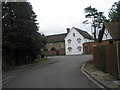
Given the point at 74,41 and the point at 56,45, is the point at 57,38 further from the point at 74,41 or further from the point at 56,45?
the point at 74,41

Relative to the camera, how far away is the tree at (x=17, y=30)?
25938mm

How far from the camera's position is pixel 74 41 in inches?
2817

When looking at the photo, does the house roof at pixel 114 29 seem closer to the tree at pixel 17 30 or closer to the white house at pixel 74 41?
the tree at pixel 17 30

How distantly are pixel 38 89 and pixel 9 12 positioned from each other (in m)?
19.1

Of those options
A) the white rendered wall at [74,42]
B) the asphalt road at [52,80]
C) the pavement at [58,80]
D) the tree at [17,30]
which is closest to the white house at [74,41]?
the white rendered wall at [74,42]

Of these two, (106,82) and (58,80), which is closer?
(106,82)

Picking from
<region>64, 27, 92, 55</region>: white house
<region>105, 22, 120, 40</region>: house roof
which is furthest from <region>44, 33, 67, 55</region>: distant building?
<region>105, 22, 120, 40</region>: house roof

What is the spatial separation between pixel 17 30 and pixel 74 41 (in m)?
46.0

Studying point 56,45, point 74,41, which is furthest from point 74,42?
point 56,45

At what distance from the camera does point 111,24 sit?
104 ft

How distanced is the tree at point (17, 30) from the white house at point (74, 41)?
39579 millimetres

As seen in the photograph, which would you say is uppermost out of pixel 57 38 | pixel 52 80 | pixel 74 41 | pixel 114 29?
pixel 57 38

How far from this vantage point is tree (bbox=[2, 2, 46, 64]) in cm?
2594

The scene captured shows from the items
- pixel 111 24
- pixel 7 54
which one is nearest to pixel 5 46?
pixel 7 54
